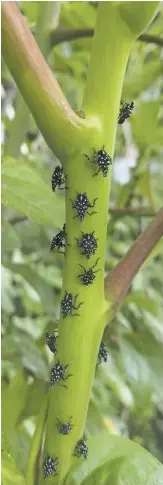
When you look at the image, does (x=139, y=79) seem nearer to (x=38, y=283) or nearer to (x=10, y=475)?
(x=38, y=283)

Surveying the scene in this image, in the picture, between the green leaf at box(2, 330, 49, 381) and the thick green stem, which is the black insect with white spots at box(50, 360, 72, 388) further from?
the green leaf at box(2, 330, 49, 381)

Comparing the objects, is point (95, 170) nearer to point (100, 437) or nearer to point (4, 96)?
point (100, 437)

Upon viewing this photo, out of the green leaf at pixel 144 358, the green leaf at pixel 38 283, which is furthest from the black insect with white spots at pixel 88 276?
the green leaf at pixel 38 283

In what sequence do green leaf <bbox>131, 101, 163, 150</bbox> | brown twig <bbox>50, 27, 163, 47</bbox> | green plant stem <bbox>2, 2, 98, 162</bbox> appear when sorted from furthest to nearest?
green leaf <bbox>131, 101, 163, 150</bbox>, brown twig <bbox>50, 27, 163, 47</bbox>, green plant stem <bbox>2, 2, 98, 162</bbox>

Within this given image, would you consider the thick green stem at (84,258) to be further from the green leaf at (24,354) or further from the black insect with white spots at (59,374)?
the green leaf at (24,354)

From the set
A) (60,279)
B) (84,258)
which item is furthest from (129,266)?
(60,279)

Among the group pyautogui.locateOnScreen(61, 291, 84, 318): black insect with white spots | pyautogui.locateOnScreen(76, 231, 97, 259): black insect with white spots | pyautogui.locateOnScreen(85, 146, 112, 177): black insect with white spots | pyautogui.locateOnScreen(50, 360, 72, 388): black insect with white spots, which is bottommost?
pyautogui.locateOnScreen(50, 360, 72, 388): black insect with white spots

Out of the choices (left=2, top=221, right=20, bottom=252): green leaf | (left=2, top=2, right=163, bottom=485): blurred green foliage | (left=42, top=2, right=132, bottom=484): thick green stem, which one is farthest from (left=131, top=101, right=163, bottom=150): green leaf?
(left=42, top=2, right=132, bottom=484): thick green stem
